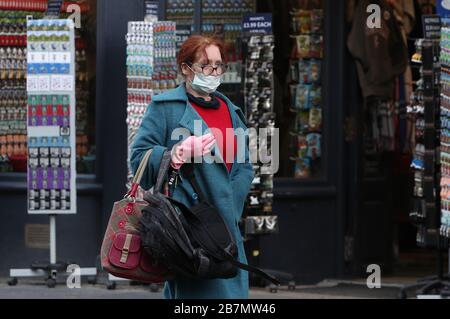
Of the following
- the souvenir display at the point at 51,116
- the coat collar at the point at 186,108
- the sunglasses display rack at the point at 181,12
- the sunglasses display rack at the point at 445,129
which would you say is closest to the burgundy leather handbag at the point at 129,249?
the coat collar at the point at 186,108

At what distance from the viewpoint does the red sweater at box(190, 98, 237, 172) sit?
6.54 m

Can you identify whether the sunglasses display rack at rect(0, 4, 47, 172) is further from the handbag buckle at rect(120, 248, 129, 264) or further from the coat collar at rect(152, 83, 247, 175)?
the handbag buckle at rect(120, 248, 129, 264)

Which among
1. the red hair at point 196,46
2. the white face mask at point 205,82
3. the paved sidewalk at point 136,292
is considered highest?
the red hair at point 196,46

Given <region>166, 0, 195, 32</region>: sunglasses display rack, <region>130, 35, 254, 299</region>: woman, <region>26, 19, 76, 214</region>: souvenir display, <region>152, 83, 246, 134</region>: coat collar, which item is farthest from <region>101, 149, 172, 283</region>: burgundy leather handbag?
<region>166, 0, 195, 32</region>: sunglasses display rack

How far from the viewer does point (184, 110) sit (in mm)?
6555

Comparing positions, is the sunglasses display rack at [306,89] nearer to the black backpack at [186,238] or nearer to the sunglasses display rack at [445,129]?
the sunglasses display rack at [445,129]

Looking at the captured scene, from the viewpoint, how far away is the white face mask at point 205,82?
6.52 metres

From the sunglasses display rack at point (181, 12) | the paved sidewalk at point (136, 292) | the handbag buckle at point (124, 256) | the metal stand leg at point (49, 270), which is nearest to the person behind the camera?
the handbag buckle at point (124, 256)

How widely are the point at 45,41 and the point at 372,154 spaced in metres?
3.46

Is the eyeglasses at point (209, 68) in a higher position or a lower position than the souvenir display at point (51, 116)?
higher

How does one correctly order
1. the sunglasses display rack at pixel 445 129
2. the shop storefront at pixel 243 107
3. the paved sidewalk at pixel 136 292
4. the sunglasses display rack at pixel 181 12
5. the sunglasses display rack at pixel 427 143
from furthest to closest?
the sunglasses display rack at pixel 181 12
the shop storefront at pixel 243 107
the paved sidewalk at pixel 136 292
the sunglasses display rack at pixel 427 143
the sunglasses display rack at pixel 445 129

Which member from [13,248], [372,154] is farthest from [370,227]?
[13,248]

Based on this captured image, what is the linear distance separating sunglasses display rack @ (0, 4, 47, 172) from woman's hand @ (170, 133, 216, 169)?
6137mm

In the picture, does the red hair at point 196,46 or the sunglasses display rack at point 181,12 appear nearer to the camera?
the red hair at point 196,46
